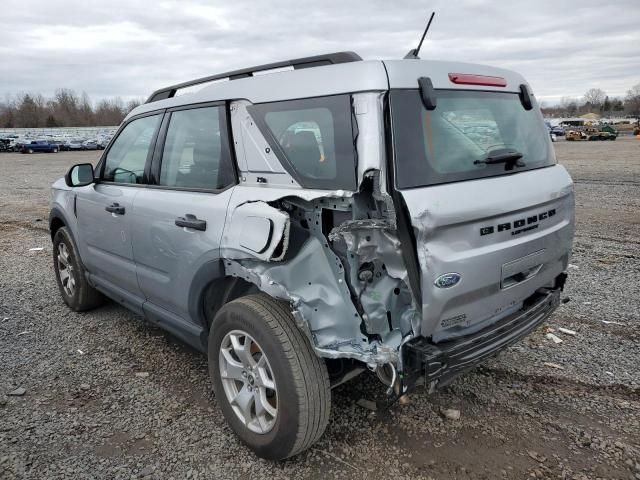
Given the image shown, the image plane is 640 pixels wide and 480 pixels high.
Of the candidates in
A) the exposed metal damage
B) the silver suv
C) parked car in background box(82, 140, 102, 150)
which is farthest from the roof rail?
parked car in background box(82, 140, 102, 150)

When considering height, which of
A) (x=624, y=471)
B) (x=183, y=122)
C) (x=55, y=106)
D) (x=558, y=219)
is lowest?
(x=624, y=471)

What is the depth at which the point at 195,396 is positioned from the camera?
3355 millimetres

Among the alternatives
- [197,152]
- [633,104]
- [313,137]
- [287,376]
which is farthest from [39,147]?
[633,104]

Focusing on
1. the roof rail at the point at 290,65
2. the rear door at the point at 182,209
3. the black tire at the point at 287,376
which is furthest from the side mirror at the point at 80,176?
the black tire at the point at 287,376

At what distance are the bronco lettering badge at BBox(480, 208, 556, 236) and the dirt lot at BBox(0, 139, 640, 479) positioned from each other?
89 cm

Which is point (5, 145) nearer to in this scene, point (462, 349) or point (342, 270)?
point (342, 270)

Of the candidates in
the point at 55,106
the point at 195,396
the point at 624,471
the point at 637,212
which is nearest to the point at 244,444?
the point at 195,396

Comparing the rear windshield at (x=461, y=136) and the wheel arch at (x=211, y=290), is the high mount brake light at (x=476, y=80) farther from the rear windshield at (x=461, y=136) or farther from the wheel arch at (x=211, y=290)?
the wheel arch at (x=211, y=290)

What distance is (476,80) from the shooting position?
2.74 m

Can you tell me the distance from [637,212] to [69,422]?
9.60 m

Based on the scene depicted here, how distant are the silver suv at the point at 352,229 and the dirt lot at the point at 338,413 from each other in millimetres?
370

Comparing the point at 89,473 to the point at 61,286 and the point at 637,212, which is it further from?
the point at 637,212

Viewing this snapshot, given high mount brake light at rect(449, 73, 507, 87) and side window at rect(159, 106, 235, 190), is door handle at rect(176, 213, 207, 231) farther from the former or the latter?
high mount brake light at rect(449, 73, 507, 87)

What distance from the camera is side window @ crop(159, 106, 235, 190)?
297 centimetres
